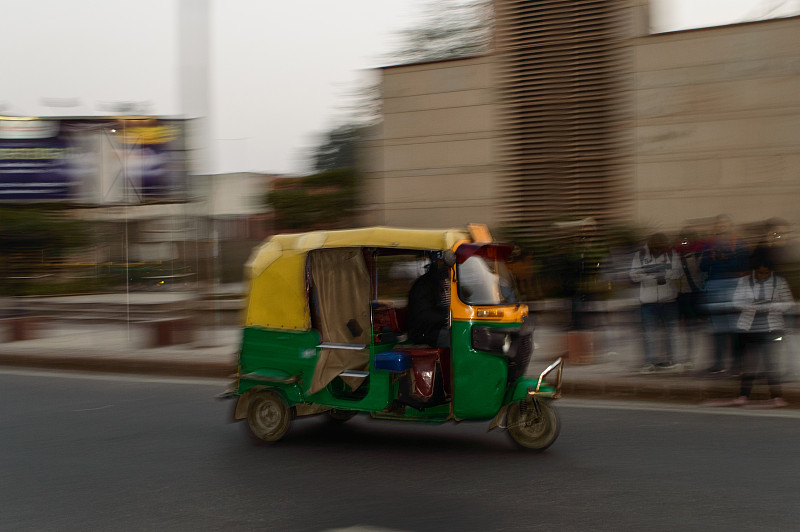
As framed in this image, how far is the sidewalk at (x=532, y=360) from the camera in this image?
32.4 ft

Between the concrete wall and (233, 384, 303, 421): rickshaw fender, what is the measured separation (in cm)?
1436

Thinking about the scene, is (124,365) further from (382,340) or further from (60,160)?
(60,160)

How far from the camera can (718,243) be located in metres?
10.3

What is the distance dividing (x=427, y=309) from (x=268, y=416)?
1811 millimetres

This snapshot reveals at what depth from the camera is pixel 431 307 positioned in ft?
24.6

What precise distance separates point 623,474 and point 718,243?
475cm

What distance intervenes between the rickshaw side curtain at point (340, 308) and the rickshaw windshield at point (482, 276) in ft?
3.39

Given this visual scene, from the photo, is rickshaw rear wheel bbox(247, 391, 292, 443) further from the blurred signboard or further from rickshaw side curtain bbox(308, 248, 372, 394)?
the blurred signboard

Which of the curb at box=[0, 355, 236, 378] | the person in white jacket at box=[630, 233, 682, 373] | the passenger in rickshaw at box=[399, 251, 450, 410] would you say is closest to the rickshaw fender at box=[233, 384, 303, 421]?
the passenger in rickshaw at box=[399, 251, 450, 410]

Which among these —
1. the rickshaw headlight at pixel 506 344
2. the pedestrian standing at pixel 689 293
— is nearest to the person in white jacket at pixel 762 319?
the pedestrian standing at pixel 689 293

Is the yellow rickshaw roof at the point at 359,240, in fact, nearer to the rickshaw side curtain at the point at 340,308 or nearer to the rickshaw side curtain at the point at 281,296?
the rickshaw side curtain at the point at 281,296

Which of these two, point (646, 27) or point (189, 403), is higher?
point (646, 27)

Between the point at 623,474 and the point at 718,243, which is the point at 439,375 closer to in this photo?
the point at 623,474

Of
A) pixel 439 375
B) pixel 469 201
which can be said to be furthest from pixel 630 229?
pixel 439 375
